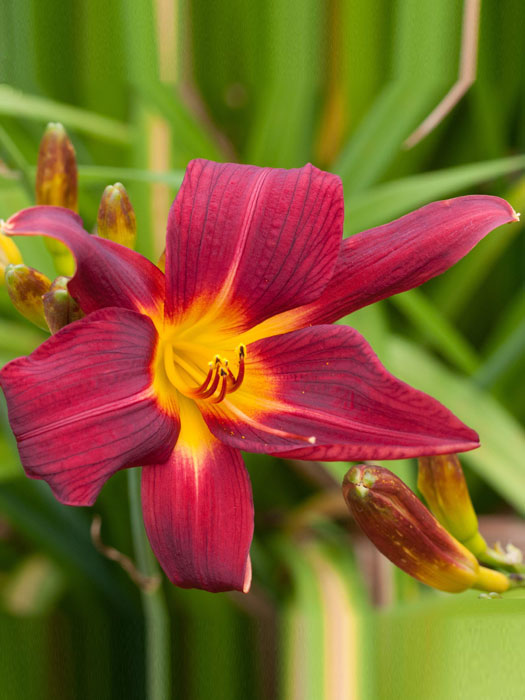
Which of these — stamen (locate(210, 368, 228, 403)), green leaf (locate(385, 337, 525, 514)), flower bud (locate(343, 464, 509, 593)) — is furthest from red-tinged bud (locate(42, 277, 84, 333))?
green leaf (locate(385, 337, 525, 514))

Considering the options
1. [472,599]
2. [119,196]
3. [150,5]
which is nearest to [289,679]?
[472,599]

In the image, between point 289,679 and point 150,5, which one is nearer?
point 289,679

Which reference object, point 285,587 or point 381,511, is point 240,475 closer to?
point 381,511

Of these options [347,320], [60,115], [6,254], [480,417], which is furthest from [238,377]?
[60,115]

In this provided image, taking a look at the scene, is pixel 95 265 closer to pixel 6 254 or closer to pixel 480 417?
pixel 6 254

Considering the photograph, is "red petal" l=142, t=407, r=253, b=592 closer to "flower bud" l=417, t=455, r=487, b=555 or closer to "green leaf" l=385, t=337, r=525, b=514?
"flower bud" l=417, t=455, r=487, b=555

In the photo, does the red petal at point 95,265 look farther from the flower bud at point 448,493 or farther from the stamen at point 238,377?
the flower bud at point 448,493
